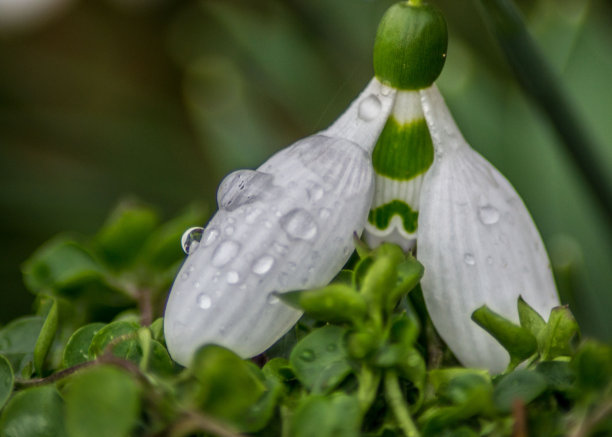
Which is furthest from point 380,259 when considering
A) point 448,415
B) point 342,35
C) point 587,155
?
point 342,35

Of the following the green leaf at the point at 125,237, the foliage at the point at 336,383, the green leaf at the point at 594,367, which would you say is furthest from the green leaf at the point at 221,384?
the green leaf at the point at 125,237

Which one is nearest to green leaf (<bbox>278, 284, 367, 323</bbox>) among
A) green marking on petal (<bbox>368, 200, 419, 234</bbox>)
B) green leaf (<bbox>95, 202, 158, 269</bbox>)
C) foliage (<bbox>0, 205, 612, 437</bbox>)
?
foliage (<bbox>0, 205, 612, 437</bbox>)

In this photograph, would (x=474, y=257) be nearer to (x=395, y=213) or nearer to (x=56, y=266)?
(x=395, y=213)

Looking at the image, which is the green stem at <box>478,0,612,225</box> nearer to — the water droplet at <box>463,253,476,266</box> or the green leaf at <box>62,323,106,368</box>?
the water droplet at <box>463,253,476,266</box>

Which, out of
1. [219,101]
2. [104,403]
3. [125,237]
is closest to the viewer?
[104,403]

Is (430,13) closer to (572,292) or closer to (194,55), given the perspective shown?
(572,292)

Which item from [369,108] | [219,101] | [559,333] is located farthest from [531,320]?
[219,101]
